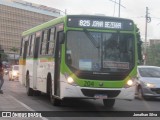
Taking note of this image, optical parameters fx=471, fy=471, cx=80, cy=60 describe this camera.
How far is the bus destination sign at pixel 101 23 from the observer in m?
14.5

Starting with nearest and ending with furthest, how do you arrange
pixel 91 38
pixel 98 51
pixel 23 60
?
1. pixel 98 51
2. pixel 91 38
3. pixel 23 60

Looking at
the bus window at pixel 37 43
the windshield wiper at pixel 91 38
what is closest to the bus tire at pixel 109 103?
the windshield wiper at pixel 91 38

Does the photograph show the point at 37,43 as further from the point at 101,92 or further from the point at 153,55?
the point at 153,55

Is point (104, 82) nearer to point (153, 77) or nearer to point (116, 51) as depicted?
point (116, 51)

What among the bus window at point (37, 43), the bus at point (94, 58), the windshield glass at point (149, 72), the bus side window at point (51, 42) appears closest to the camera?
the bus at point (94, 58)

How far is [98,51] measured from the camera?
46.7 feet

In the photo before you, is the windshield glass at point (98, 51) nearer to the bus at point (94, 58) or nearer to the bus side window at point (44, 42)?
the bus at point (94, 58)

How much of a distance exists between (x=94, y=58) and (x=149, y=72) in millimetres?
8788

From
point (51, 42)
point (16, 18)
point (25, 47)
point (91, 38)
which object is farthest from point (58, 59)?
point (16, 18)

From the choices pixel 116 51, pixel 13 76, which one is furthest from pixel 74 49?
pixel 13 76

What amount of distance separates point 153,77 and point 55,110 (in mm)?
8028

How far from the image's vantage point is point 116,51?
14.4m

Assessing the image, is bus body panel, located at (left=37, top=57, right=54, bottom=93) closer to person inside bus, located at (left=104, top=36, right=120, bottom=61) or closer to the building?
person inside bus, located at (left=104, top=36, right=120, bottom=61)

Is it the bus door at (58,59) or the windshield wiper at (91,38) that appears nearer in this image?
the windshield wiper at (91,38)
